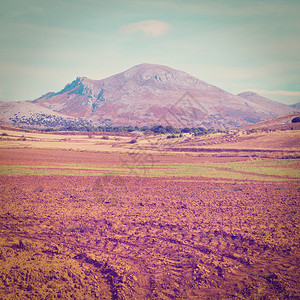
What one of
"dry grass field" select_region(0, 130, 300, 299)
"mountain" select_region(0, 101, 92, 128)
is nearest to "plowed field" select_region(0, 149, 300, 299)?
"dry grass field" select_region(0, 130, 300, 299)

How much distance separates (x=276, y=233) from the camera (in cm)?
1175

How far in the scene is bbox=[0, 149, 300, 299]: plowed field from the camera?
26.3 ft

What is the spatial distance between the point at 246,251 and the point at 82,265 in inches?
257

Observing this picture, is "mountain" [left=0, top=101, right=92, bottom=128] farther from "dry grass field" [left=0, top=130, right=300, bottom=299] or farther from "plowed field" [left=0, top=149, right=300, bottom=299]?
"plowed field" [left=0, top=149, right=300, bottom=299]

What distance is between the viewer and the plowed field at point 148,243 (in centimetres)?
801

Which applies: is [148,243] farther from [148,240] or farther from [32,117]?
[32,117]

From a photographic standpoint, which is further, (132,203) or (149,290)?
(132,203)

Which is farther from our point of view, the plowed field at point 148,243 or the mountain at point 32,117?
the mountain at point 32,117

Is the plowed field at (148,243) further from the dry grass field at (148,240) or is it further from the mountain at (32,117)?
the mountain at (32,117)

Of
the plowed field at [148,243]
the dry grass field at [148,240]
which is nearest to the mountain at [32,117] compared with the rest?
the dry grass field at [148,240]

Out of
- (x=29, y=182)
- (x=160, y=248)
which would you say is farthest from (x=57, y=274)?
(x=29, y=182)

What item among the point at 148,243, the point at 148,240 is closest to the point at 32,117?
the point at 148,240

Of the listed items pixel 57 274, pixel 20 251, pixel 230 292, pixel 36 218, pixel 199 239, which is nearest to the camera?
pixel 230 292

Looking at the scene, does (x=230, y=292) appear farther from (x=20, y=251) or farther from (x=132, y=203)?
(x=132, y=203)
